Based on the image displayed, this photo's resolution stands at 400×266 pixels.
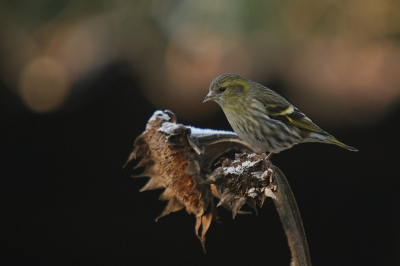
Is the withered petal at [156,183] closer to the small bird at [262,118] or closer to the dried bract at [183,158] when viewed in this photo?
the dried bract at [183,158]

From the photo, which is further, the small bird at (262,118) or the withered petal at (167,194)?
the small bird at (262,118)

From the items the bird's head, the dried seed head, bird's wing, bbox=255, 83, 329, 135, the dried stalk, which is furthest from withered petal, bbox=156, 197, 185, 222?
bird's wing, bbox=255, 83, 329, 135

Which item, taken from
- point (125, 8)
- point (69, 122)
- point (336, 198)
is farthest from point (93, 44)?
point (336, 198)

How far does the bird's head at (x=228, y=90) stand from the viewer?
6.32ft

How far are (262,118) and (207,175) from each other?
596mm

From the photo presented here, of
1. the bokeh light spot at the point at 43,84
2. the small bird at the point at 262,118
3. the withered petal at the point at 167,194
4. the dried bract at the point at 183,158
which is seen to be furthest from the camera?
the bokeh light spot at the point at 43,84

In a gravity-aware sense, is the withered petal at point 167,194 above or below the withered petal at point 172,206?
above

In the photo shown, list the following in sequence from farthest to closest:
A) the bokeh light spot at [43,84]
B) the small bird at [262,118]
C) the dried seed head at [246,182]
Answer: the bokeh light spot at [43,84], the small bird at [262,118], the dried seed head at [246,182]

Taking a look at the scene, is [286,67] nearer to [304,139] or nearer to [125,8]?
[304,139]

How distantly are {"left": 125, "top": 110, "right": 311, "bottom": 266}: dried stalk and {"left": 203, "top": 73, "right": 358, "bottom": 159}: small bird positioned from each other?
9.0 inches

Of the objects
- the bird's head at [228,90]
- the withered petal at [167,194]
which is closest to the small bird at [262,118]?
the bird's head at [228,90]

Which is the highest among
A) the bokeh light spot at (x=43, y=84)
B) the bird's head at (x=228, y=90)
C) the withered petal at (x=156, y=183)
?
the bokeh light spot at (x=43, y=84)

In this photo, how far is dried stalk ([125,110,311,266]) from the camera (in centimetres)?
128

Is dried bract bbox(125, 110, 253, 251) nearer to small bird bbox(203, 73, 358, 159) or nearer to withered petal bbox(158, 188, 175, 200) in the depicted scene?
withered petal bbox(158, 188, 175, 200)
